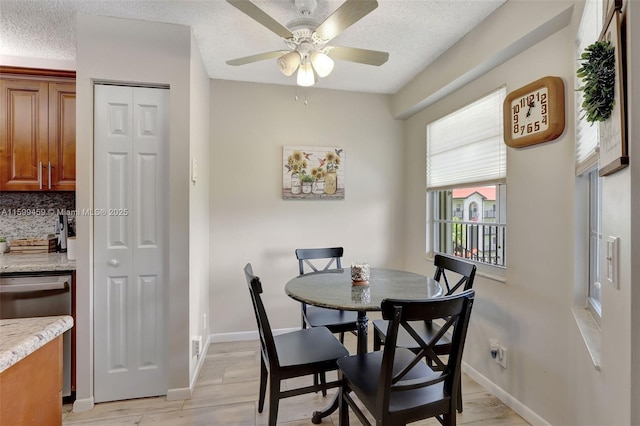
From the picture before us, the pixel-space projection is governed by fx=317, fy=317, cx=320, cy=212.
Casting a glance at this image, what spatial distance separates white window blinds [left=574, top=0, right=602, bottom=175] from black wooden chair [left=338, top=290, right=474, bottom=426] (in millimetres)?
856

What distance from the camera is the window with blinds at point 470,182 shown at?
88.4 inches

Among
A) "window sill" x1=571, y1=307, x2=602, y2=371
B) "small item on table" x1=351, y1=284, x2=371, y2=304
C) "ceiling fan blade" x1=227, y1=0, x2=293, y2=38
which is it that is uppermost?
"ceiling fan blade" x1=227, y1=0, x2=293, y2=38

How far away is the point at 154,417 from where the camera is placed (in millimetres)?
1979

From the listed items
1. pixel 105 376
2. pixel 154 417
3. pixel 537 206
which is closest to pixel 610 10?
pixel 537 206

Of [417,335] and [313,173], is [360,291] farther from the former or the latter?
[313,173]

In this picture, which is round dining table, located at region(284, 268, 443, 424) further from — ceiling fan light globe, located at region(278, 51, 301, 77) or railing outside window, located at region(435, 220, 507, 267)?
ceiling fan light globe, located at region(278, 51, 301, 77)

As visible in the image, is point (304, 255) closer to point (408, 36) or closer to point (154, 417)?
point (154, 417)

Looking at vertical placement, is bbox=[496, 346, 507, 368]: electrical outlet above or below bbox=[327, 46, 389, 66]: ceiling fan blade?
below

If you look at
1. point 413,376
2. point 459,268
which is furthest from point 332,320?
point 459,268

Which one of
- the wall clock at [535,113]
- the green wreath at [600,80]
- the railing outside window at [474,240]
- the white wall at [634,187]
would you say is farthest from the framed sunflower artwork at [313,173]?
the white wall at [634,187]

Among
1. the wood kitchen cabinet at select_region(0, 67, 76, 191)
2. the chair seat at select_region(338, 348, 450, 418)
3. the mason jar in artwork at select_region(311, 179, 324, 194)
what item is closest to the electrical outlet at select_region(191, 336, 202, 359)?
the chair seat at select_region(338, 348, 450, 418)

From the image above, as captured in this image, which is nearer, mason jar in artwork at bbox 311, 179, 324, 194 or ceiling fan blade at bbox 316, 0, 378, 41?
ceiling fan blade at bbox 316, 0, 378, 41

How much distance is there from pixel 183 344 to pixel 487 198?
2429mm

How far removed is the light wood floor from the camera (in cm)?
194
